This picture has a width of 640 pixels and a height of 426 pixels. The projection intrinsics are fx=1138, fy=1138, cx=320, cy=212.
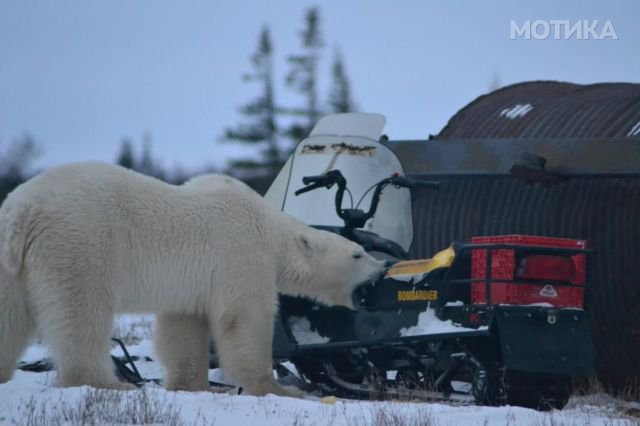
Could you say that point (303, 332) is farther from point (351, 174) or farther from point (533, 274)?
point (533, 274)

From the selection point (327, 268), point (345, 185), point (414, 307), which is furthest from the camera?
point (345, 185)

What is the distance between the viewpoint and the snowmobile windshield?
848cm

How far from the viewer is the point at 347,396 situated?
326 inches

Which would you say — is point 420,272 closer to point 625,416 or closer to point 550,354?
point 550,354

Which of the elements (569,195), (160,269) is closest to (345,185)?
(160,269)

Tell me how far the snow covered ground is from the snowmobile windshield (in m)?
2.06

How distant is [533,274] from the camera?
6910mm

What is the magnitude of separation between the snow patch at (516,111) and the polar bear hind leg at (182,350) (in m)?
5.12

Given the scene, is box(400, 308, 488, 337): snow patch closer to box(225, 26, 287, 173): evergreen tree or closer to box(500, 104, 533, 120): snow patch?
box(500, 104, 533, 120): snow patch

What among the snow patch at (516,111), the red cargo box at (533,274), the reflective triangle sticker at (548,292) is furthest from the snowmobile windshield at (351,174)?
the snow patch at (516,111)

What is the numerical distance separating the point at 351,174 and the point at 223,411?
289cm

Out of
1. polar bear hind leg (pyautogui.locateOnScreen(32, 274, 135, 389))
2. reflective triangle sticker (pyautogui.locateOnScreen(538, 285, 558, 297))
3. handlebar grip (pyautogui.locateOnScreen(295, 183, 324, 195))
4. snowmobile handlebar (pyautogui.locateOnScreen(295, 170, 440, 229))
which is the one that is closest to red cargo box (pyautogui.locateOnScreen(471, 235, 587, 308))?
reflective triangle sticker (pyautogui.locateOnScreen(538, 285, 558, 297))

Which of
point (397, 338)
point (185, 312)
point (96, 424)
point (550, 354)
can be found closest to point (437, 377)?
point (397, 338)

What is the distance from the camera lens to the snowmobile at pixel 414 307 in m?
6.87
